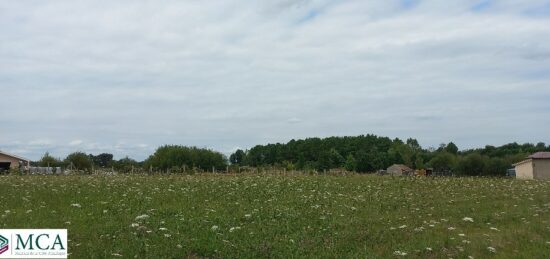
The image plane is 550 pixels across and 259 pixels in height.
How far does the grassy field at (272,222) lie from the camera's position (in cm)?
985

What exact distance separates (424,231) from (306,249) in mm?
3526

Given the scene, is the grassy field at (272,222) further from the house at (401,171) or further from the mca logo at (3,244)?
the house at (401,171)

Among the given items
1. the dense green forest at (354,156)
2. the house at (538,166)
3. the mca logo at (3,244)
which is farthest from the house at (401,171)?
the mca logo at (3,244)

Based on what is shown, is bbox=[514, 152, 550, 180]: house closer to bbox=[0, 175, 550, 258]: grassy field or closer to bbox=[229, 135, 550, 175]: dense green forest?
bbox=[229, 135, 550, 175]: dense green forest

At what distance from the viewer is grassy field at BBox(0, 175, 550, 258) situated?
32.3 feet

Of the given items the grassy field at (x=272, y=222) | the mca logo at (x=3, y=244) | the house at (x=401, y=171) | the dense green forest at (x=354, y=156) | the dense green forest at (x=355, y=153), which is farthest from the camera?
the dense green forest at (x=355, y=153)

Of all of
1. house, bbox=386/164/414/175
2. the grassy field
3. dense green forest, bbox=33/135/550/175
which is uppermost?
dense green forest, bbox=33/135/550/175

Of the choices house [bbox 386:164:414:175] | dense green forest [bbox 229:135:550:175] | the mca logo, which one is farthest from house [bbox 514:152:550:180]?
the mca logo

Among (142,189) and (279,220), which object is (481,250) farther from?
(142,189)

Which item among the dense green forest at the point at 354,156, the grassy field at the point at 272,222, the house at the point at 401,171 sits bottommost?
the grassy field at the point at 272,222

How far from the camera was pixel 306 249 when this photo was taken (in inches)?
393

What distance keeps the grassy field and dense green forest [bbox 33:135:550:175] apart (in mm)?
71639

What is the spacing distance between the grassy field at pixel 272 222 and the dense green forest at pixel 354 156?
71639mm

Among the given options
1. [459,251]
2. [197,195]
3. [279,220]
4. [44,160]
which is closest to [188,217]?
[279,220]
